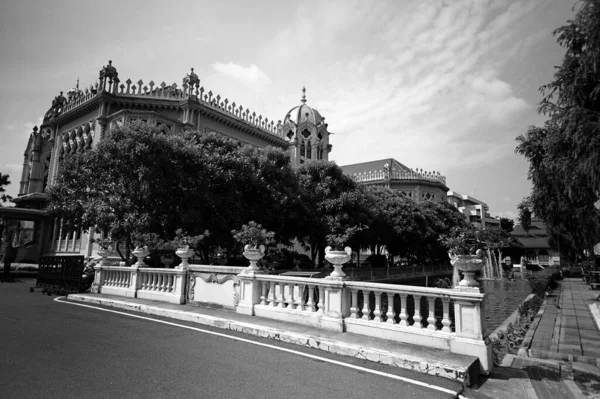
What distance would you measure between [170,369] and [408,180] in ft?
202

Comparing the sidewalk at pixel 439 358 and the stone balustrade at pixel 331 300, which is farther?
the stone balustrade at pixel 331 300

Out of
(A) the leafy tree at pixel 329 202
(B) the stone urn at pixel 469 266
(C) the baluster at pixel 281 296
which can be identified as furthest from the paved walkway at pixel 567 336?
(A) the leafy tree at pixel 329 202

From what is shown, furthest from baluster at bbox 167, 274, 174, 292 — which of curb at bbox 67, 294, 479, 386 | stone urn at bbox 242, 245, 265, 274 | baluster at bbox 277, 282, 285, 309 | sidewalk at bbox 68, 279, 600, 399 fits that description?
baluster at bbox 277, 282, 285, 309

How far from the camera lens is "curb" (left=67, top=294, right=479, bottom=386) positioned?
17.8 ft

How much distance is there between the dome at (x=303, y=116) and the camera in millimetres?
49969

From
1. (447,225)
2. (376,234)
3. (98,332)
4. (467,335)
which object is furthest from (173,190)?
(447,225)

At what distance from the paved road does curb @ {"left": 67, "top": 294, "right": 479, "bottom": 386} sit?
0.52 ft

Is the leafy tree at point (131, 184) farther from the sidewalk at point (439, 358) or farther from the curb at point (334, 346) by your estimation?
the sidewalk at point (439, 358)

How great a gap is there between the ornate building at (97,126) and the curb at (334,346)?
20.7 metres

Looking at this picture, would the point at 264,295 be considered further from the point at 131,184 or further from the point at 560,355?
the point at 131,184

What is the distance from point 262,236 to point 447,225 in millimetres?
40917

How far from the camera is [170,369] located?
5520 mm

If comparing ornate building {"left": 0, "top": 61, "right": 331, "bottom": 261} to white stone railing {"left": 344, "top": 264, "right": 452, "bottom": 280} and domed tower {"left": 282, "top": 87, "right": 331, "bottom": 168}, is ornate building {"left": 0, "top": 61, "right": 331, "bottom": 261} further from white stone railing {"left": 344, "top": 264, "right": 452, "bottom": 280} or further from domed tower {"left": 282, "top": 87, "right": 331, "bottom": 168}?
white stone railing {"left": 344, "top": 264, "right": 452, "bottom": 280}

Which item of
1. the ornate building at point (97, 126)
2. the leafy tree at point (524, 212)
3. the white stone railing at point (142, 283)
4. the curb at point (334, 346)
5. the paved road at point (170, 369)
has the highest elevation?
the ornate building at point (97, 126)
